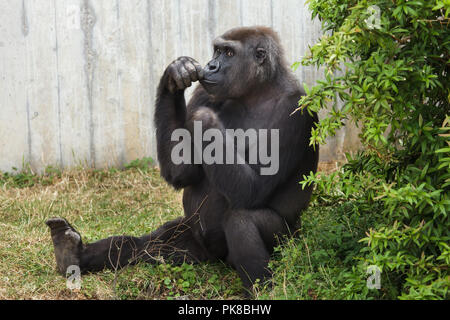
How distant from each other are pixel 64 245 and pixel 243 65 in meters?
1.45

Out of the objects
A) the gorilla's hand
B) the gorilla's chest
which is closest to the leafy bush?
the gorilla's chest

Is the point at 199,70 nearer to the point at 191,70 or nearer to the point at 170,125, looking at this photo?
the point at 191,70

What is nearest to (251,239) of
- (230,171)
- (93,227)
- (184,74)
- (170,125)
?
(230,171)

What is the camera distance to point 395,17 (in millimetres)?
2531

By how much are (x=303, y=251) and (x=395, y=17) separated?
4.31 feet

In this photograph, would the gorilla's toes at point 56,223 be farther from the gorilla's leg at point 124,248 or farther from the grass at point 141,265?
the grass at point 141,265

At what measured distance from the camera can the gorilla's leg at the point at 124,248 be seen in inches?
136

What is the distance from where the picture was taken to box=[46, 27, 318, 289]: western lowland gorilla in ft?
11.0

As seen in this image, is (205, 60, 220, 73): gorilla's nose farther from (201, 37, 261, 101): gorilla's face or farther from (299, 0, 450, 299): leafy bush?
(299, 0, 450, 299): leafy bush

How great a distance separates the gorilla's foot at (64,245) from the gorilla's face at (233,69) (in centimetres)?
112

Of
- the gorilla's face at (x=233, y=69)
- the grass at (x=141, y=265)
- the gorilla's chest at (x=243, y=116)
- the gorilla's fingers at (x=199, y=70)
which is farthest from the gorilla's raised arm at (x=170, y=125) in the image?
the grass at (x=141, y=265)

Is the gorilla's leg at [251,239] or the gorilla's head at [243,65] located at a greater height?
the gorilla's head at [243,65]

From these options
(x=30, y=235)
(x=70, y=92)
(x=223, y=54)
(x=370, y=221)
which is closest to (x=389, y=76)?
(x=370, y=221)

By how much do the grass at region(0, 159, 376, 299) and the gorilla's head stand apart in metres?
0.90
